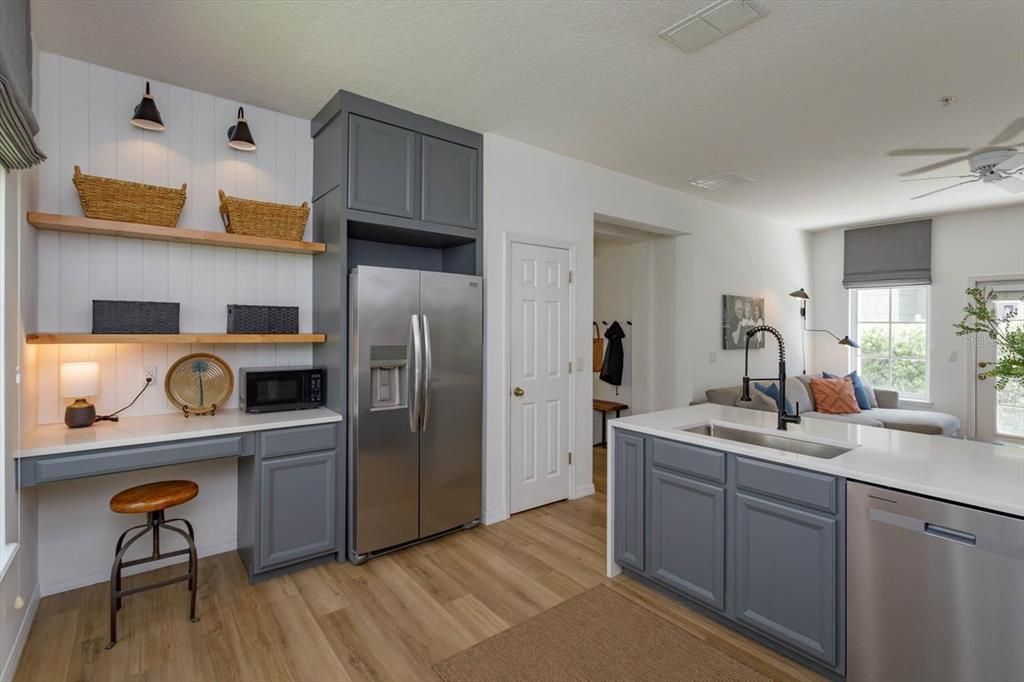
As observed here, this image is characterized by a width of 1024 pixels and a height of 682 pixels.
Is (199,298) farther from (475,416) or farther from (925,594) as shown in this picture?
A: (925,594)

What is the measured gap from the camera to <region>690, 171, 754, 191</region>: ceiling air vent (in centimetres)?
455

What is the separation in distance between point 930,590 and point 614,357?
426cm

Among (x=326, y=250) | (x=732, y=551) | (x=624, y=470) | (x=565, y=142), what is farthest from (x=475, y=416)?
(x=565, y=142)

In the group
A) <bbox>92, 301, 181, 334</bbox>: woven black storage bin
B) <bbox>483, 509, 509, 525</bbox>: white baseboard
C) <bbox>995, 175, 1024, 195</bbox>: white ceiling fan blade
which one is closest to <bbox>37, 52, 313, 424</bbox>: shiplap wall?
<bbox>92, 301, 181, 334</bbox>: woven black storage bin

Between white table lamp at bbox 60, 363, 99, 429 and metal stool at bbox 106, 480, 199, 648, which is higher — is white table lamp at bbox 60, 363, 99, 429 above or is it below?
above

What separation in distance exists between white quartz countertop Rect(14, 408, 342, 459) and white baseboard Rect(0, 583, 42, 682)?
770 millimetres

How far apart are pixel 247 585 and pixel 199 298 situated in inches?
65.8

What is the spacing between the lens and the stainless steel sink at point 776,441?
7.54 feet

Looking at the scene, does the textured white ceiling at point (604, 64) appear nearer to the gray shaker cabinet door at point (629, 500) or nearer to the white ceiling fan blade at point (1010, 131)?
the white ceiling fan blade at point (1010, 131)

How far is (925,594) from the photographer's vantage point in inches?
67.1

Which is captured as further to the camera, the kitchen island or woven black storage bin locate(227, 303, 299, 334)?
woven black storage bin locate(227, 303, 299, 334)

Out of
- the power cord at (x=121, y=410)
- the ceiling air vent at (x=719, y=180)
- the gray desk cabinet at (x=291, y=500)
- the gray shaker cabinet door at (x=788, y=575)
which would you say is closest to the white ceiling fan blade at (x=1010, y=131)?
the ceiling air vent at (x=719, y=180)

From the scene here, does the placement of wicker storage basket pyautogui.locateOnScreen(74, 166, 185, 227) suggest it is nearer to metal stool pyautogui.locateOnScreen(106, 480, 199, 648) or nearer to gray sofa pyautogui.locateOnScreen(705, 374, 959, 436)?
metal stool pyautogui.locateOnScreen(106, 480, 199, 648)

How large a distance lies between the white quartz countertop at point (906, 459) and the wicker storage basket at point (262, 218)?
2.25 metres
